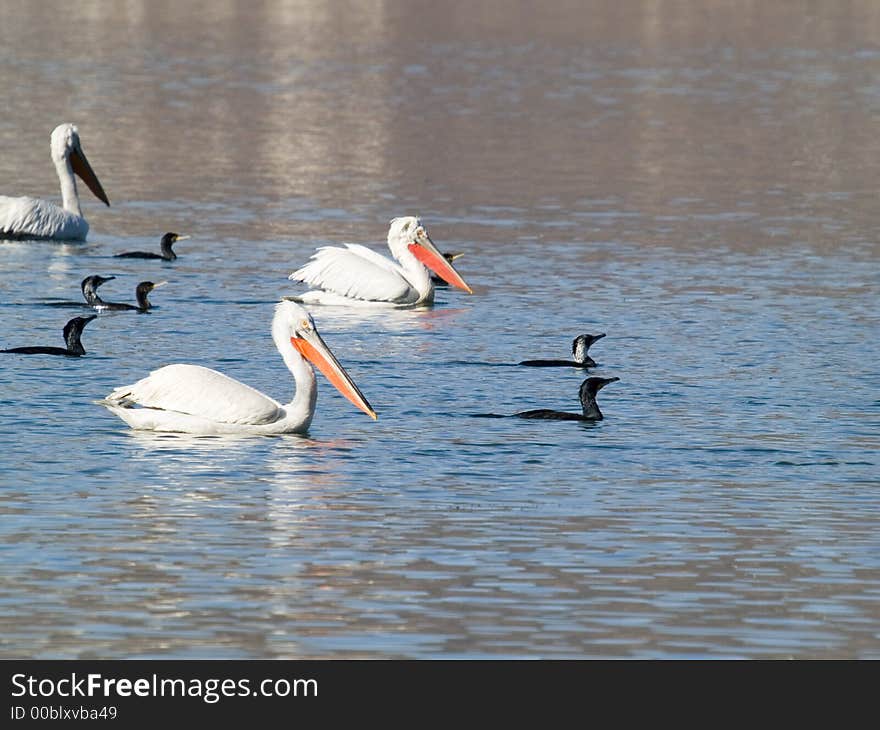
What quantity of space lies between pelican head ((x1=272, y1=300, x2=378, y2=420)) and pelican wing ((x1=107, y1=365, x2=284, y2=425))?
0.67m

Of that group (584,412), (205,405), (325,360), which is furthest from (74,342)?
(584,412)

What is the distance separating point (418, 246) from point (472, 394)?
6.36 meters

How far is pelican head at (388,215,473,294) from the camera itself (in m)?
20.9

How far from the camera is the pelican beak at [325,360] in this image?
1380 cm

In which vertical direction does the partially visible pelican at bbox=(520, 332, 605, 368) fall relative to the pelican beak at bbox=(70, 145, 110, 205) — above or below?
below

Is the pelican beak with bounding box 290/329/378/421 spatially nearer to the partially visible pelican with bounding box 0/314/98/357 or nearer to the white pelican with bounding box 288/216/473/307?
the partially visible pelican with bounding box 0/314/98/357

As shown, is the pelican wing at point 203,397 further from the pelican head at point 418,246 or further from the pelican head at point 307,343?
the pelican head at point 418,246

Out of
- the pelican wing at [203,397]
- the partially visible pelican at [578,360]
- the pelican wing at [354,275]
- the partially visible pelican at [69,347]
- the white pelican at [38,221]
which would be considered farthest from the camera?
the white pelican at [38,221]

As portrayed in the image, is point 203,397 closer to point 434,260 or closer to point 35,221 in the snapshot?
point 434,260

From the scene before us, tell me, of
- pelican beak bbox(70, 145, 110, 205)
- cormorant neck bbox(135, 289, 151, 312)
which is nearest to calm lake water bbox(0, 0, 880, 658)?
cormorant neck bbox(135, 289, 151, 312)

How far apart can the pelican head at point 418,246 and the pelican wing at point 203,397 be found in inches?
305

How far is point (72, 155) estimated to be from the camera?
26156 millimetres

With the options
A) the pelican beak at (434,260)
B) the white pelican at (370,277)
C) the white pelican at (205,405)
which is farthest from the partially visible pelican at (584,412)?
the pelican beak at (434,260)

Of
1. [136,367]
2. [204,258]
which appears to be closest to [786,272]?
[204,258]
